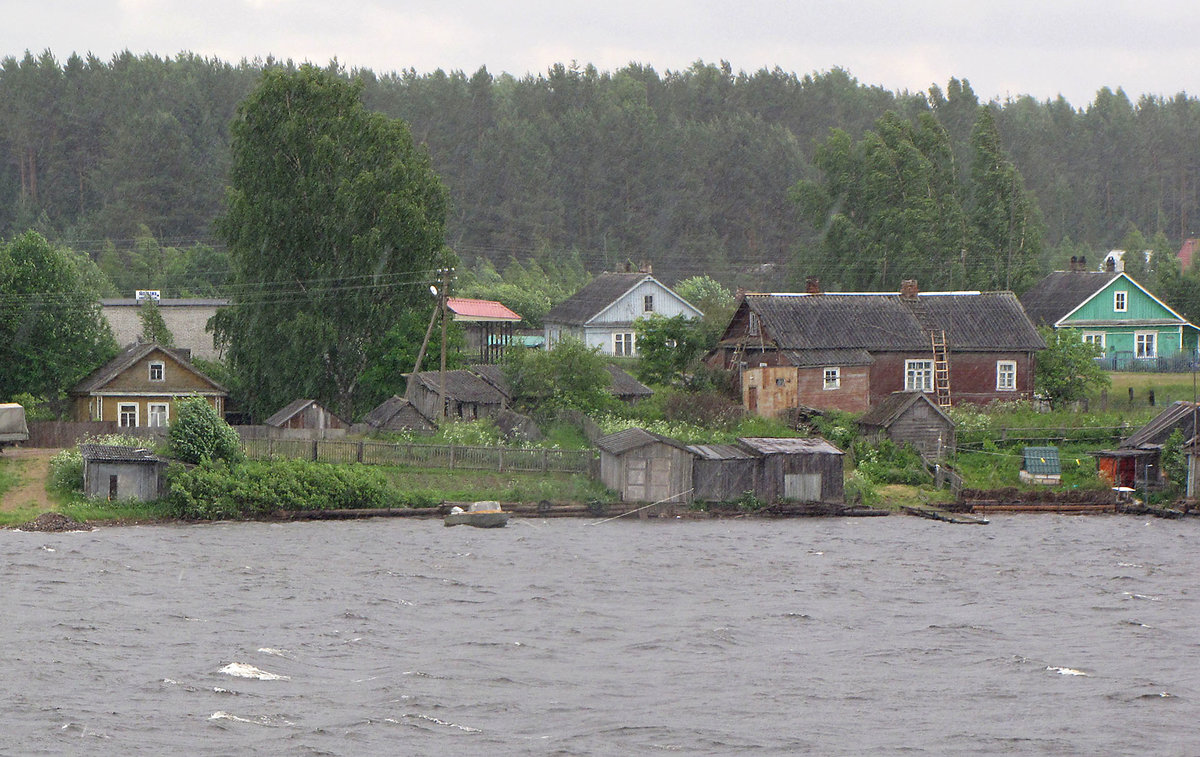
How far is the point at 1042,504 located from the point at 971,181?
133 feet

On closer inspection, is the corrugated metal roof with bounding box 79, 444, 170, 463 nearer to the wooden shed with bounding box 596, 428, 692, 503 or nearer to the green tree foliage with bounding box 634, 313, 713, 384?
the wooden shed with bounding box 596, 428, 692, 503

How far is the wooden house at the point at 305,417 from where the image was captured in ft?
182

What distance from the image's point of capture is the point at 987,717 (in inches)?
1008

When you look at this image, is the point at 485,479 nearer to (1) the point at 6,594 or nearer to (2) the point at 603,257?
(1) the point at 6,594

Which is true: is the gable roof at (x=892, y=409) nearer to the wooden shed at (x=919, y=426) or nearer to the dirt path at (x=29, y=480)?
the wooden shed at (x=919, y=426)

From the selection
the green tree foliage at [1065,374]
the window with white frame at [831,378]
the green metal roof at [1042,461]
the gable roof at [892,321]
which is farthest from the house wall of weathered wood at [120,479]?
the green tree foliage at [1065,374]

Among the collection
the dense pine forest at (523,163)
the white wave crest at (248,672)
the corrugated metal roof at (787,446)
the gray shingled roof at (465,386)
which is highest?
the dense pine forest at (523,163)

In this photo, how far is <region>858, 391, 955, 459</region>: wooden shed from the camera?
53.8m

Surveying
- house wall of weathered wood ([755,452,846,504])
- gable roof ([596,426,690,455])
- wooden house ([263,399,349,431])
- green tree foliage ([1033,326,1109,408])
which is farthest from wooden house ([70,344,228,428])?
green tree foliage ([1033,326,1109,408])

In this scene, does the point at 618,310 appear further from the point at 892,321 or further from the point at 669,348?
the point at 892,321

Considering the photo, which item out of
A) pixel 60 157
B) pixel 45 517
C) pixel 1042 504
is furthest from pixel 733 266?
pixel 45 517

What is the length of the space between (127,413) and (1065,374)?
38241 mm

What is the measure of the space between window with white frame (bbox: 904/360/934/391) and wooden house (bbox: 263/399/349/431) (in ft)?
73.8

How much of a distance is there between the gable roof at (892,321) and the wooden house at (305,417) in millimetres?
17025
